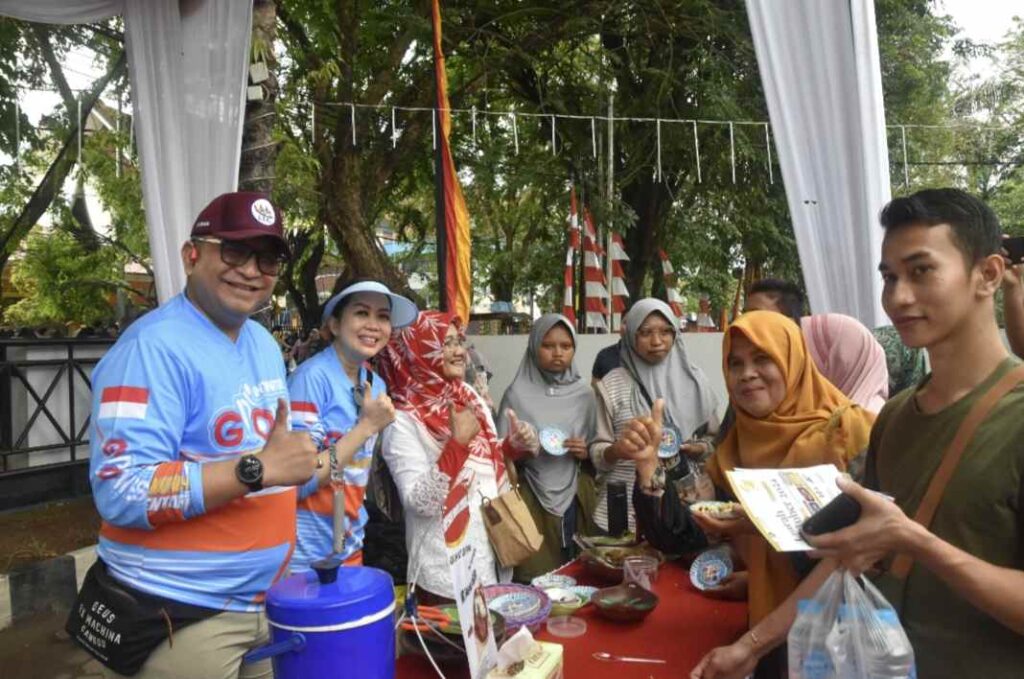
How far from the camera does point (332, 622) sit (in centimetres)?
102

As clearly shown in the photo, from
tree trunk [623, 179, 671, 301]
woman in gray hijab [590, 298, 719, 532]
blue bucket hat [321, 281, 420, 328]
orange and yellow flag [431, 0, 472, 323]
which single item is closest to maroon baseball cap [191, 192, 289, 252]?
blue bucket hat [321, 281, 420, 328]

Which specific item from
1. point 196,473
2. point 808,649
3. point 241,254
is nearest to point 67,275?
point 241,254

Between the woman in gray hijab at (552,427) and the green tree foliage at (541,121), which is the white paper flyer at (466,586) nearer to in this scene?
the woman in gray hijab at (552,427)

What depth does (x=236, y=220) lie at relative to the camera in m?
1.57

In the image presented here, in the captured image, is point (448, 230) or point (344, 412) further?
point (448, 230)

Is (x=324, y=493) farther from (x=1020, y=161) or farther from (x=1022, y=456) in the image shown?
(x=1020, y=161)

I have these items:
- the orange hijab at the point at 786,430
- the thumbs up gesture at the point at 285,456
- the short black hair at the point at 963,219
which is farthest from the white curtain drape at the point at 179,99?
the short black hair at the point at 963,219

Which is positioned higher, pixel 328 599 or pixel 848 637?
pixel 328 599

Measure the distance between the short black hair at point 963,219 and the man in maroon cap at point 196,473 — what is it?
1.27m

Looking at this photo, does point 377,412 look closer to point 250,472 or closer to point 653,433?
point 250,472

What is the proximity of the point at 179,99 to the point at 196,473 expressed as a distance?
9.84ft

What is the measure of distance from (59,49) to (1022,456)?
7.19 metres

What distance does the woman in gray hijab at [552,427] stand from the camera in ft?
10.6

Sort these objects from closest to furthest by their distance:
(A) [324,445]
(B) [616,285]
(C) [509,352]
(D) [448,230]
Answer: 1. (A) [324,445]
2. (D) [448,230]
3. (C) [509,352]
4. (B) [616,285]
